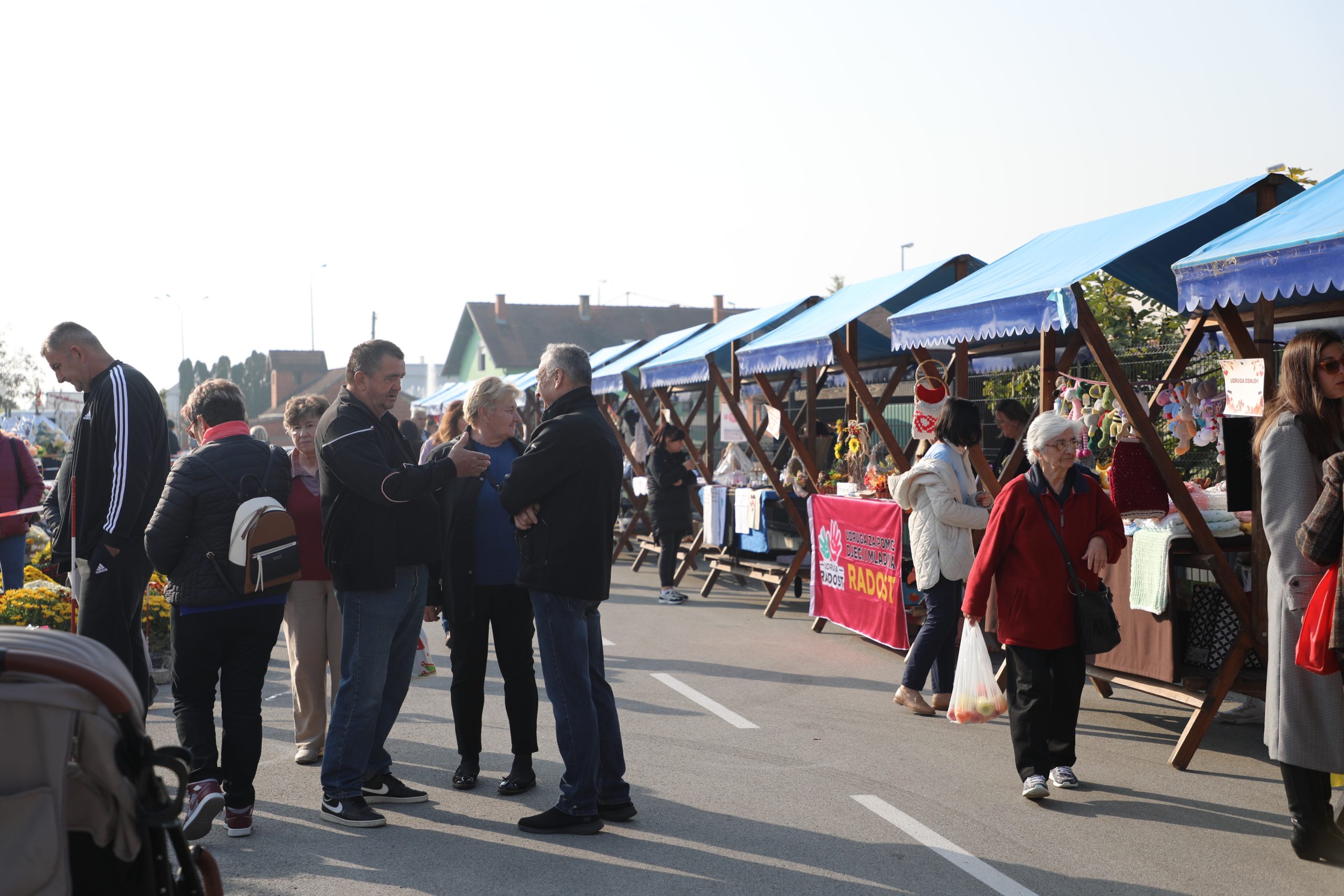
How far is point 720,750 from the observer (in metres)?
6.54

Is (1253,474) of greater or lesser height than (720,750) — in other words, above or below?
above

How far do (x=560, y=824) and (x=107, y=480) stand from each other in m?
2.65

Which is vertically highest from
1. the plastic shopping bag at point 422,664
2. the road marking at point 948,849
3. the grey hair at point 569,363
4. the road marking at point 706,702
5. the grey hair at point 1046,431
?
the grey hair at point 569,363

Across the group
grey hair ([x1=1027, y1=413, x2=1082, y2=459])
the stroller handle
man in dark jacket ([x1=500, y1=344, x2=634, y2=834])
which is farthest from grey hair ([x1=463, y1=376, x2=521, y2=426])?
the stroller handle

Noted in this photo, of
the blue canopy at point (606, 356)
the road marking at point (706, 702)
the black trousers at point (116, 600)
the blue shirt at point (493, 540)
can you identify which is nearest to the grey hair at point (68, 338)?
the black trousers at point (116, 600)

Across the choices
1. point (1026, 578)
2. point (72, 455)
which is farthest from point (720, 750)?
point (72, 455)

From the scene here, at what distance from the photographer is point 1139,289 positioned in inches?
325

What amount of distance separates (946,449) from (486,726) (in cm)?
322

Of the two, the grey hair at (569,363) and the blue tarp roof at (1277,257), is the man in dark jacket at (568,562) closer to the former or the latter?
the grey hair at (569,363)

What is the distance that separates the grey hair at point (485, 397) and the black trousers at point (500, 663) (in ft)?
2.64

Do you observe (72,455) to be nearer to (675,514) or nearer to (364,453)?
(364,453)

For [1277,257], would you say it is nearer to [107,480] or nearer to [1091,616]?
[1091,616]

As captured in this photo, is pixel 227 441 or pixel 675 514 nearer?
pixel 227 441

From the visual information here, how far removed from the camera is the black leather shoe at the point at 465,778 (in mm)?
5746
